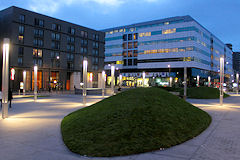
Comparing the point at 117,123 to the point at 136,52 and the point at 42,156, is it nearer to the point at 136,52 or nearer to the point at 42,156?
the point at 42,156

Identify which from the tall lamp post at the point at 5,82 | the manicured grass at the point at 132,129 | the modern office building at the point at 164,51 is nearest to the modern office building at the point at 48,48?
the modern office building at the point at 164,51

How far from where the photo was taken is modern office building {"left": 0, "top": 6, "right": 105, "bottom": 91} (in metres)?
60.8

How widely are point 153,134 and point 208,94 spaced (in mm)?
34442

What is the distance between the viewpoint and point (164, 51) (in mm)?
95062

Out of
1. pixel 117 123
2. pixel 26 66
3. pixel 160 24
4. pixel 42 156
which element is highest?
pixel 160 24

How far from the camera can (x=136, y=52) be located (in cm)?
10825

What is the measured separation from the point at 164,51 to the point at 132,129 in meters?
88.9

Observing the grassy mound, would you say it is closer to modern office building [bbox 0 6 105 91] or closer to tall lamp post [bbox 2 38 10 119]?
modern office building [bbox 0 6 105 91]

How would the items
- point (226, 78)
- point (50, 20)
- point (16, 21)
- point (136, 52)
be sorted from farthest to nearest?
1. point (226, 78)
2. point (136, 52)
3. point (50, 20)
4. point (16, 21)

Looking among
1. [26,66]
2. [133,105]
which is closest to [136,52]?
[26,66]

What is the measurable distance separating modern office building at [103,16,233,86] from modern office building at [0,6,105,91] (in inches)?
582

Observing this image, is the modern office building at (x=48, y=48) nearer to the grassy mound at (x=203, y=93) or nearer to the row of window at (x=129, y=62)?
the row of window at (x=129, y=62)

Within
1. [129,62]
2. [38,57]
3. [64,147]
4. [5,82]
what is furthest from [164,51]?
[64,147]

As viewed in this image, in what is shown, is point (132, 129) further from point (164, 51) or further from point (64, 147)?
point (164, 51)
